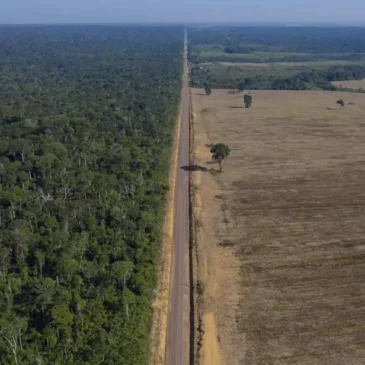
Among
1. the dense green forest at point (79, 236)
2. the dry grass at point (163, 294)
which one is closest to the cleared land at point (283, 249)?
the dry grass at point (163, 294)

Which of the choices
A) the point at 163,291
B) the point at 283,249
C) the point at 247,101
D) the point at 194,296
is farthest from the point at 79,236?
the point at 247,101

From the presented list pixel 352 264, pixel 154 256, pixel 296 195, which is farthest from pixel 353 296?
pixel 296 195

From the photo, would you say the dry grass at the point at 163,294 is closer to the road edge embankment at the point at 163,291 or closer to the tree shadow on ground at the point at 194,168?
the road edge embankment at the point at 163,291

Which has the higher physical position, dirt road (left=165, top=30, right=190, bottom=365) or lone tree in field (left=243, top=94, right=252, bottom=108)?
lone tree in field (left=243, top=94, right=252, bottom=108)

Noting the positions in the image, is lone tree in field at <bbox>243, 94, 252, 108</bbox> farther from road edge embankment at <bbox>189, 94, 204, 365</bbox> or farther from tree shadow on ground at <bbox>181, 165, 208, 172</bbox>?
road edge embankment at <bbox>189, 94, 204, 365</bbox>

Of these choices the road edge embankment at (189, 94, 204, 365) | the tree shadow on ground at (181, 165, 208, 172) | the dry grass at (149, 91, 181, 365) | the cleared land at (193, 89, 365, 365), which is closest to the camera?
the dry grass at (149, 91, 181, 365)

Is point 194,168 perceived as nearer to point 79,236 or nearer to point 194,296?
point 79,236

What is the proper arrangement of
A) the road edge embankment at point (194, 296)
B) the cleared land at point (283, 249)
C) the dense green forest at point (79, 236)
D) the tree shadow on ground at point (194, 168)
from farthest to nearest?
the tree shadow on ground at point (194, 168), the cleared land at point (283, 249), the road edge embankment at point (194, 296), the dense green forest at point (79, 236)

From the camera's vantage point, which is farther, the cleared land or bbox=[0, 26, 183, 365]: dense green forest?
the cleared land

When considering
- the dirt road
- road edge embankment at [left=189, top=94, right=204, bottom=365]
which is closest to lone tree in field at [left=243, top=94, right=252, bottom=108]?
the dirt road
